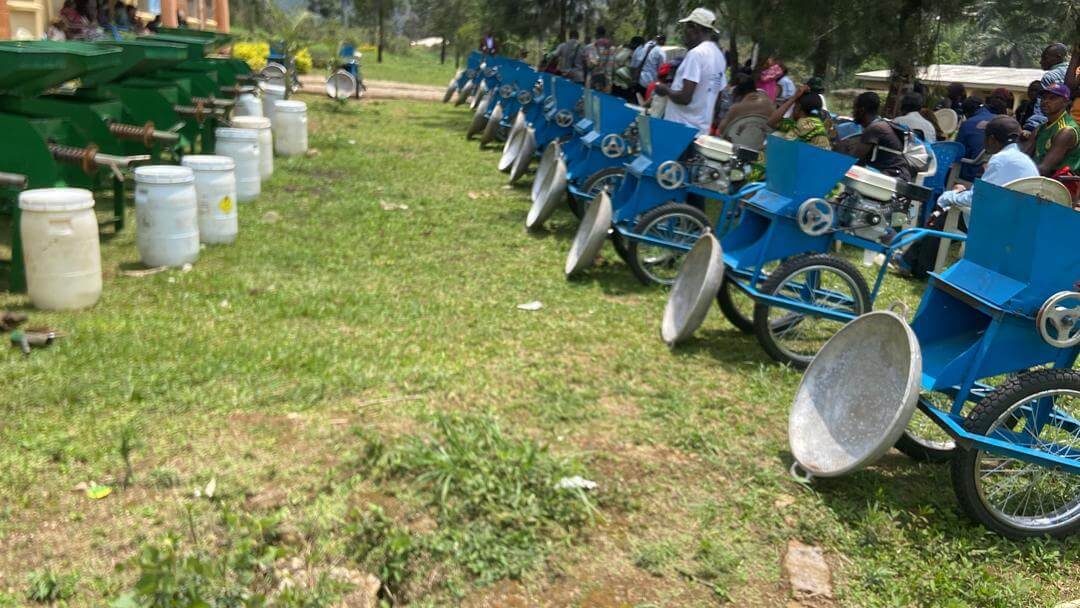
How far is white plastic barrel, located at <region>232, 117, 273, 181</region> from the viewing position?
901 cm

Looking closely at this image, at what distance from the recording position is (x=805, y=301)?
5.22m

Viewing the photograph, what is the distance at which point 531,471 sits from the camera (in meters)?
3.40

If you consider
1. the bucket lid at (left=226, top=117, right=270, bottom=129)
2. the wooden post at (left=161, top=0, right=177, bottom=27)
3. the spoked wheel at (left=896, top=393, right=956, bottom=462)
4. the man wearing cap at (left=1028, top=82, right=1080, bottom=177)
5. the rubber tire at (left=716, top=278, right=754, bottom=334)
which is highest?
the wooden post at (left=161, top=0, right=177, bottom=27)

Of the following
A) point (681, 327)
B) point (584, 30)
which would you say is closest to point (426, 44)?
point (584, 30)

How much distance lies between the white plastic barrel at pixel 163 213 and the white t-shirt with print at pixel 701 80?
401 cm

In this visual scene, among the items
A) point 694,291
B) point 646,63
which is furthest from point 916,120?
point 694,291

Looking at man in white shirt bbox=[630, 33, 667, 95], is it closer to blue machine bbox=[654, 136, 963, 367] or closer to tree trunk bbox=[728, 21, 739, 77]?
tree trunk bbox=[728, 21, 739, 77]

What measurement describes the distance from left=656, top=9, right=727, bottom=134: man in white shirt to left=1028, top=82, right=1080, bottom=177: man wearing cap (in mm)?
2525

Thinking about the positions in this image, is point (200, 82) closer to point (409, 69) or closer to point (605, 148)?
point (605, 148)

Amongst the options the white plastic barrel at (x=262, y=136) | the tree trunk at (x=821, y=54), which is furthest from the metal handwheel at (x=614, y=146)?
the tree trunk at (x=821, y=54)

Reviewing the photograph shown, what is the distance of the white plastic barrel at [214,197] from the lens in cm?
672

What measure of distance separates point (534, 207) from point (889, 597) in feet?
18.1

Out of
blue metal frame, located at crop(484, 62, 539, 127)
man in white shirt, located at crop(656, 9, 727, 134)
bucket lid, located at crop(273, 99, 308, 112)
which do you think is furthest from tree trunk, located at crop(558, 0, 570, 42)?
man in white shirt, located at crop(656, 9, 727, 134)

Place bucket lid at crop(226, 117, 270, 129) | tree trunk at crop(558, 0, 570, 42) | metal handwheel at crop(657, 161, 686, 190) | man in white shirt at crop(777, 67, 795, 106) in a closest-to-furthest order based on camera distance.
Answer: metal handwheel at crop(657, 161, 686, 190) → bucket lid at crop(226, 117, 270, 129) → man in white shirt at crop(777, 67, 795, 106) → tree trunk at crop(558, 0, 570, 42)
